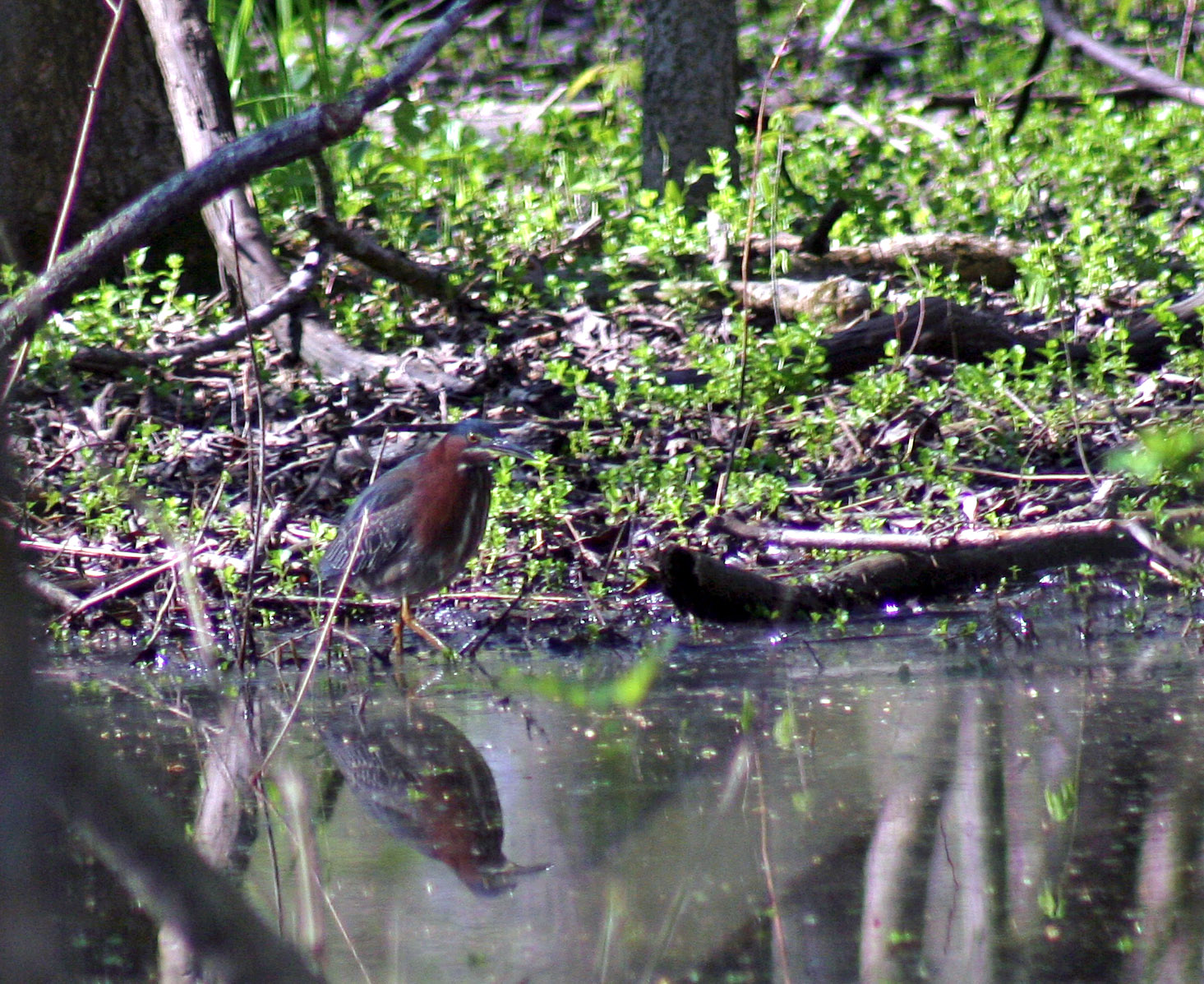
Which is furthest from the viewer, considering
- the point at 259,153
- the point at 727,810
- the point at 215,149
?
the point at 215,149

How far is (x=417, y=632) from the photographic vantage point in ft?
18.8

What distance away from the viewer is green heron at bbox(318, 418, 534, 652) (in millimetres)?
5641

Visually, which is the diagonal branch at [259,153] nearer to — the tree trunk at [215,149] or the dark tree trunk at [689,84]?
the tree trunk at [215,149]

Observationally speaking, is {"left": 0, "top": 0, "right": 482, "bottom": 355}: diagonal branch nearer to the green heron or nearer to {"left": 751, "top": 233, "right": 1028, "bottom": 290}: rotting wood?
the green heron

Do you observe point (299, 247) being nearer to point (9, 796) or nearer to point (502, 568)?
point (502, 568)

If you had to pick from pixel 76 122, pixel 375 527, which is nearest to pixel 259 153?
pixel 375 527

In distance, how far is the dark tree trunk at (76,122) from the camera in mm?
7914

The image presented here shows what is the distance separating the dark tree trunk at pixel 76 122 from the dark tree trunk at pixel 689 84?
2.72 metres

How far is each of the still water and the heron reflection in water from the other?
1 cm

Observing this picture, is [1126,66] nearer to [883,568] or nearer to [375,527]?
[883,568]

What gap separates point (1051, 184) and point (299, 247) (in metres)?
4.59

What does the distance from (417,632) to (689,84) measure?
4414 millimetres

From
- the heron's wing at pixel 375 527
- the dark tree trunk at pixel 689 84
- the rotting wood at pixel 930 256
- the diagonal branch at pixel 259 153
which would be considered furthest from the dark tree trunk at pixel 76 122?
the diagonal branch at pixel 259 153

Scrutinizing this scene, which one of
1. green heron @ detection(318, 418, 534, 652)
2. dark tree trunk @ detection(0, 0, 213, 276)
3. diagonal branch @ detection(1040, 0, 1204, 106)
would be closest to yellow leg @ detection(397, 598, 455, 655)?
green heron @ detection(318, 418, 534, 652)
